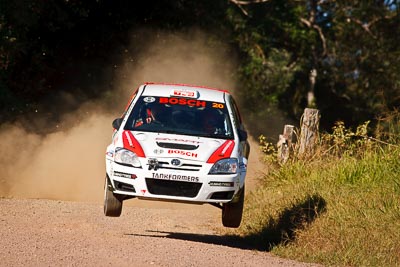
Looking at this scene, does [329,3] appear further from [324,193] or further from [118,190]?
[118,190]

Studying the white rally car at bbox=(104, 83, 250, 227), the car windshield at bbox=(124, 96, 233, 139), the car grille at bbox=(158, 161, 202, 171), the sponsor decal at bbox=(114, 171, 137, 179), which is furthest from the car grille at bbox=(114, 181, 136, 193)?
the car windshield at bbox=(124, 96, 233, 139)

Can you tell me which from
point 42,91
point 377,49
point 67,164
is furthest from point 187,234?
point 377,49

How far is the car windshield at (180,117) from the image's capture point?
12719mm

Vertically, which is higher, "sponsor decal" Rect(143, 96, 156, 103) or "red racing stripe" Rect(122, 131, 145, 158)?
"sponsor decal" Rect(143, 96, 156, 103)

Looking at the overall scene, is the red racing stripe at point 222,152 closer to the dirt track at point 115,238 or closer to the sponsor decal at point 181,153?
the sponsor decal at point 181,153

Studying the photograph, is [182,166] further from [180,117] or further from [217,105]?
[217,105]

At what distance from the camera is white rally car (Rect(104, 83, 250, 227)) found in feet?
39.0

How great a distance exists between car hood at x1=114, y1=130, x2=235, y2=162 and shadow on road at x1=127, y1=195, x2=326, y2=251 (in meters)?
1.37

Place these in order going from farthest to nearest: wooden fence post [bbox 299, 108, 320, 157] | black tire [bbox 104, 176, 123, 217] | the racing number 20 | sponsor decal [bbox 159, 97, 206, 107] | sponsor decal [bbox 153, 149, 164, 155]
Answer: wooden fence post [bbox 299, 108, 320, 157] → the racing number 20 → sponsor decal [bbox 159, 97, 206, 107] → black tire [bbox 104, 176, 123, 217] → sponsor decal [bbox 153, 149, 164, 155]

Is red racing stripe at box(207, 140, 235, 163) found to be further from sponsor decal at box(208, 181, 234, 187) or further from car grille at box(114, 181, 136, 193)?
car grille at box(114, 181, 136, 193)

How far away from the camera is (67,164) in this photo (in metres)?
19.8

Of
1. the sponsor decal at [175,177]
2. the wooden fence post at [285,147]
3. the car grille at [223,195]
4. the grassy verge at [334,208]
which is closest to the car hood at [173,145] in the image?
the sponsor decal at [175,177]

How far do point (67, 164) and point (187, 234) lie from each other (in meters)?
6.39

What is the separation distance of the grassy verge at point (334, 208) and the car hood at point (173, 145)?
5.09ft
